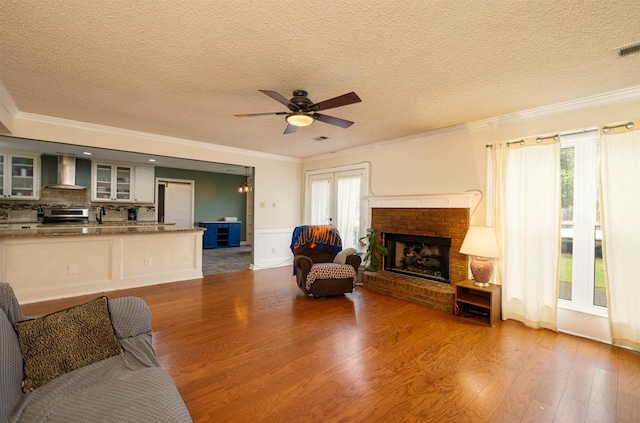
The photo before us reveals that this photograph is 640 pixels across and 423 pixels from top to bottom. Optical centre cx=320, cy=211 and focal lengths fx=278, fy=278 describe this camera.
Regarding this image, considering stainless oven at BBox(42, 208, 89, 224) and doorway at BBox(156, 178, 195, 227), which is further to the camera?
doorway at BBox(156, 178, 195, 227)

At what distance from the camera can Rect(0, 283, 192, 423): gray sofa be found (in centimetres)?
115

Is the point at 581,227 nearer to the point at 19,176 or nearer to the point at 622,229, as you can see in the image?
the point at 622,229

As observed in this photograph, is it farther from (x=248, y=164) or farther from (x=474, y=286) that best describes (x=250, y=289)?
(x=474, y=286)

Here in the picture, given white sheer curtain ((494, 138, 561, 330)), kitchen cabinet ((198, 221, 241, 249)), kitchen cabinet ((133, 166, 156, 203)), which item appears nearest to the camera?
white sheer curtain ((494, 138, 561, 330))

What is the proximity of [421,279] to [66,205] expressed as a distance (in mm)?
8040

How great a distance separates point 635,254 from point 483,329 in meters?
1.56

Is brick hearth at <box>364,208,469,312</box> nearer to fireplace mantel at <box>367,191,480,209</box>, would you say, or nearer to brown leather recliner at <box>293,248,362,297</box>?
fireplace mantel at <box>367,191,480,209</box>

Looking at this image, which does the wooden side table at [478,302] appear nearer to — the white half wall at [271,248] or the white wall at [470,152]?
the white wall at [470,152]

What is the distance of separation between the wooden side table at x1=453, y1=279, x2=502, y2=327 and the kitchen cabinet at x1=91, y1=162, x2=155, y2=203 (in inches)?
301

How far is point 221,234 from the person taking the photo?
888 cm

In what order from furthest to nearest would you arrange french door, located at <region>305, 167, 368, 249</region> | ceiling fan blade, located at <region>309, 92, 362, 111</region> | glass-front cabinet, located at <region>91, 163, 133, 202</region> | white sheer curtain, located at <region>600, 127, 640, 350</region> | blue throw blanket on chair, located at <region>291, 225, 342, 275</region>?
glass-front cabinet, located at <region>91, 163, 133, 202</region>
french door, located at <region>305, 167, 368, 249</region>
blue throw blanket on chair, located at <region>291, 225, 342, 275</region>
white sheer curtain, located at <region>600, 127, 640, 350</region>
ceiling fan blade, located at <region>309, 92, 362, 111</region>

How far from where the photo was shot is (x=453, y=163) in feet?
13.3

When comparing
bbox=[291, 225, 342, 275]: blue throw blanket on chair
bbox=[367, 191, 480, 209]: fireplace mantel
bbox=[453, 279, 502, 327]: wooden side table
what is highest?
bbox=[367, 191, 480, 209]: fireplace mantel

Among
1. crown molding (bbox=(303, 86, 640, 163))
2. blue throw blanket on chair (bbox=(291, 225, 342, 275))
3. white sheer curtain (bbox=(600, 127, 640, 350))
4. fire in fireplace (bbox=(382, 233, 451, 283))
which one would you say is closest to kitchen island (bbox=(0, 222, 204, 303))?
blue throw blanket on chair (bbox=(291, 225, 342, 275))
